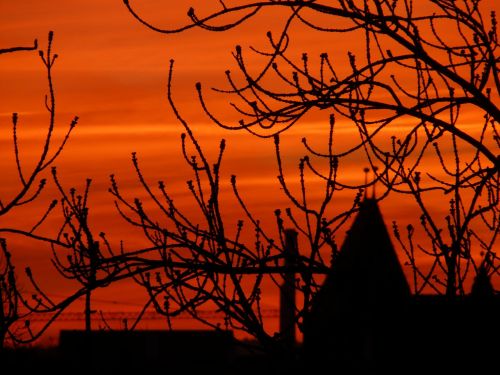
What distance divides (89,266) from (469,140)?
118 inches

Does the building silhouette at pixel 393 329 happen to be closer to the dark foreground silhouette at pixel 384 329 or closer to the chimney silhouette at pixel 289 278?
the dark foreground silhouette at pixel 384 329

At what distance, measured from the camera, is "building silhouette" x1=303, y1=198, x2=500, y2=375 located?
941cm

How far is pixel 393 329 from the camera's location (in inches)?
379

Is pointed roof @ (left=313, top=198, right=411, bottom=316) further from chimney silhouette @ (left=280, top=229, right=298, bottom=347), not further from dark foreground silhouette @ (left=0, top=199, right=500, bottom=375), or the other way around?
chimney silhouette @ (left=280, top=229, right=298, bottom=347)

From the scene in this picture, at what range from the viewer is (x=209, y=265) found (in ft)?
32.8

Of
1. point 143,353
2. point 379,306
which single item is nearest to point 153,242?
point 379,306

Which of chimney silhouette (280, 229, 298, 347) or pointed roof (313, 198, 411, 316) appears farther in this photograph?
chimney silhouette (280, 229, 298, 347)

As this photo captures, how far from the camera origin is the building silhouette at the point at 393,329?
9.41m

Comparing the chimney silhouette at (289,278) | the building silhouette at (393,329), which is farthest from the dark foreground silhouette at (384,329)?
the chimney silhouette at (289,278)

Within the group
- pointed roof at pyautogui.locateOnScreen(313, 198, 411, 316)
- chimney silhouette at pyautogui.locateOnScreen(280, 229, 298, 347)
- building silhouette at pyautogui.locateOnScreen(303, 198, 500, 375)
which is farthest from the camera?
chimney silhouette at pyautogui.locateOnScreen(280, 229, 298, 347)

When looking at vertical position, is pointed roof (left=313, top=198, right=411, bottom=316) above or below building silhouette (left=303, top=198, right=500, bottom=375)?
above

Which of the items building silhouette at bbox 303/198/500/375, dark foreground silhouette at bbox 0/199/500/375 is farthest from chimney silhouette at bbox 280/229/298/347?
building silhouette at bbox 303/198/500/375

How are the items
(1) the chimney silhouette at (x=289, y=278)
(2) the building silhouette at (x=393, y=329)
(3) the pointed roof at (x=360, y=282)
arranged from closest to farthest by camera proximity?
1. (2) the building silhouette at (x=393, y=329)
2. (3) the pointed roof at (x=360, y=282)
3. (1) the chimney silhouette at (x=289, y=278)

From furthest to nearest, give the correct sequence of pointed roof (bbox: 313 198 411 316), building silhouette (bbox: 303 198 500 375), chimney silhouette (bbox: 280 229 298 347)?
1. chimney silhouette (bbox: 280 229 298 347)
2. pointed roof (bbox: 313 198 411 316)
3. building silhouette (bbox: 303 198 500 375)
